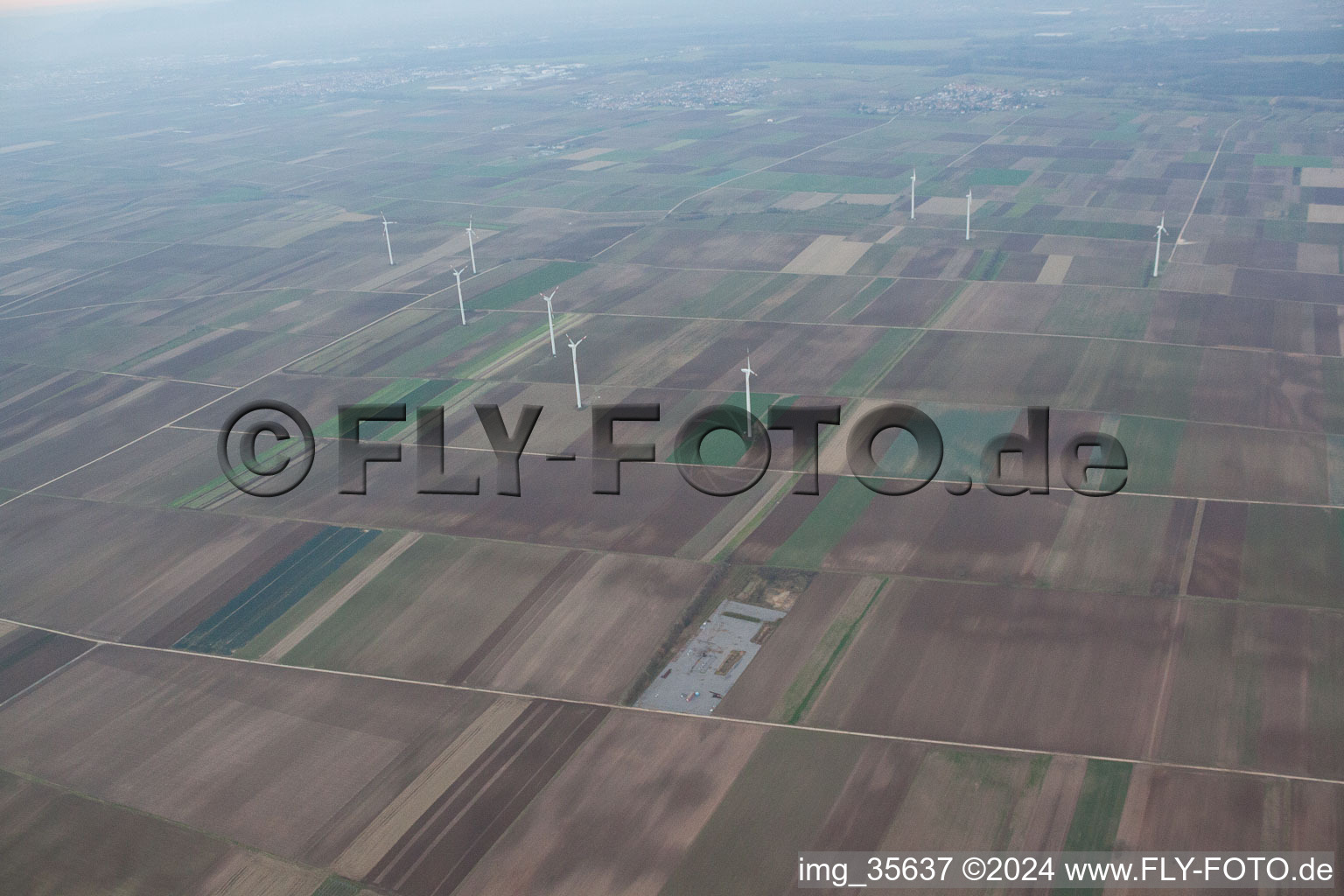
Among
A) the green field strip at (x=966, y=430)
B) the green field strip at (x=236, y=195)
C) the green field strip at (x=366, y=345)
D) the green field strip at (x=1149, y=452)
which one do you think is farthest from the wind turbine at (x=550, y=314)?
the green field strip at (x=236, y=195)

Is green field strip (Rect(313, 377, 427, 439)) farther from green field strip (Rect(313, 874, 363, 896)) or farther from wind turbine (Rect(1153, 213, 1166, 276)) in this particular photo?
wind turbine (Rect(1153, 213, 1166, 276))

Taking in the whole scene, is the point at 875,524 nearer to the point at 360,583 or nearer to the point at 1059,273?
the point at 360,583

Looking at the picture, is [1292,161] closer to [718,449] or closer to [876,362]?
[876,362]

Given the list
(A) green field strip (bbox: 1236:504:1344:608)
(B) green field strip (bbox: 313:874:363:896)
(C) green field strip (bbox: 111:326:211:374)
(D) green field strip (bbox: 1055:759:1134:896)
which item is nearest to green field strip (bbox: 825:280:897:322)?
(A) green field strip (bbox: 1236:504:1344:608)

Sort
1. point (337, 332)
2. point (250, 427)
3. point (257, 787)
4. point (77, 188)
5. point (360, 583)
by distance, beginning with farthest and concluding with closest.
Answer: point (77, 188) < point (337, 332) < point (250, 427) < point (360, 583) < point (257, 787)

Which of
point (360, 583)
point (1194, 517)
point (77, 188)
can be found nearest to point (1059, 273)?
point (1194, 517)

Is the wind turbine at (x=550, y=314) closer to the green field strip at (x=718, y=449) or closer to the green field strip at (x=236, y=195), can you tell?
the green field strip at (x=718, y=449)

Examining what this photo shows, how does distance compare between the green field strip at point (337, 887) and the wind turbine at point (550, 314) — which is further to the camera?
the wind turbine at point (550, 314)
